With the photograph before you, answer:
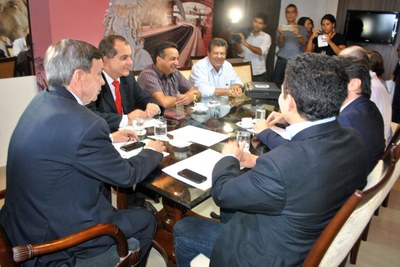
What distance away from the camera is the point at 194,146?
→ 1740mm

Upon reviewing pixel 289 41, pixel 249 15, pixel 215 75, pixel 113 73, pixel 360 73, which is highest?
pixel 249 15

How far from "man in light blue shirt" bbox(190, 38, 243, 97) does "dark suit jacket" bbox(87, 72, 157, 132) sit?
697 mm

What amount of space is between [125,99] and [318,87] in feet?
5.74

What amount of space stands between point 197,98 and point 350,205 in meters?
2.05

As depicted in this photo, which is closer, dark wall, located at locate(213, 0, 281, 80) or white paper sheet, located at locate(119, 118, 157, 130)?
white paper sheet, located at locate(119, 118, 157, 130)

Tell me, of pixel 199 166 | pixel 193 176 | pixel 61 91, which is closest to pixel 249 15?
pixel 199 166

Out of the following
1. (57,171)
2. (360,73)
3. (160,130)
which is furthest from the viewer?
(160,130)

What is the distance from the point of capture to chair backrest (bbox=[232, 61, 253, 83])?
3.78 meters

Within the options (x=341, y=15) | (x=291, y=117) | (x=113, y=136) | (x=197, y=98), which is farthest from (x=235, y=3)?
(x=291, y=117)

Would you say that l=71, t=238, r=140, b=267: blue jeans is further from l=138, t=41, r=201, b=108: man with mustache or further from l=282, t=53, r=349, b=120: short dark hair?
l=138, t=41, r=201, b=108: man with mustache

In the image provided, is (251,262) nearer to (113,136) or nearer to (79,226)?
(79,226)

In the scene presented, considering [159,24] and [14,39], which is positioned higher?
[159,24]

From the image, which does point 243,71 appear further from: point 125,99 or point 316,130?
point 316,130

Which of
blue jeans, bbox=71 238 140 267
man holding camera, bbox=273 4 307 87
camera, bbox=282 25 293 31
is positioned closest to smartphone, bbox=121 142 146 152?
blue jeans, bbox=71 238 140 267
